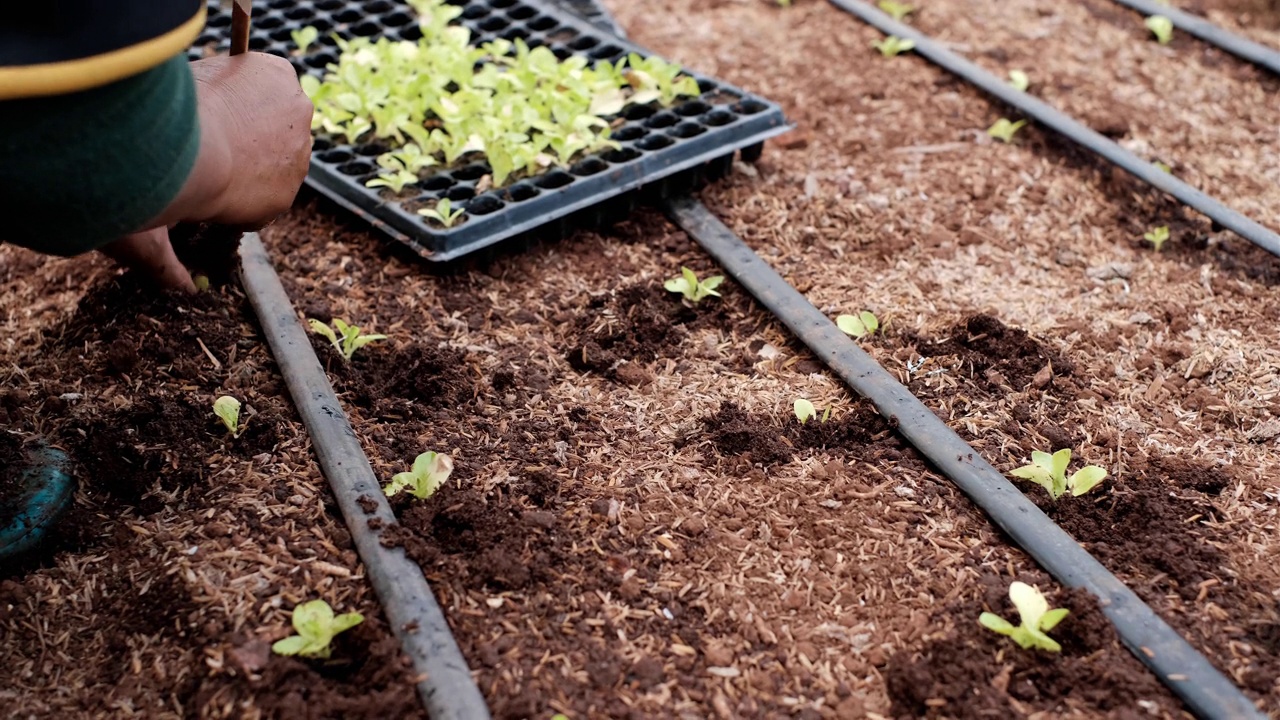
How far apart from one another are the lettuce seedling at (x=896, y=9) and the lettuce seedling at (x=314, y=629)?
11.4ft

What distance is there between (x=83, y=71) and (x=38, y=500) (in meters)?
1.00

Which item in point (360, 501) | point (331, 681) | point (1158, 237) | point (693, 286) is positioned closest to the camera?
point (331, 681)

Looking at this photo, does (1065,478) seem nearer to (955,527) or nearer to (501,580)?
(955,527)

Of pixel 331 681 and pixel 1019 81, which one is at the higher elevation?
pixel 1019 81

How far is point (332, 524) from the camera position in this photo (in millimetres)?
2168

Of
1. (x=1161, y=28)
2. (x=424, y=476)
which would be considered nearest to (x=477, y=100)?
(x=424, y=476)

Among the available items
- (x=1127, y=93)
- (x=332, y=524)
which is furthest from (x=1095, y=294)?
(x=332, y=524)

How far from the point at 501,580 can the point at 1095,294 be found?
186 centimetres

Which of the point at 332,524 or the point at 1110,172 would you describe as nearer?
the point at 332,524

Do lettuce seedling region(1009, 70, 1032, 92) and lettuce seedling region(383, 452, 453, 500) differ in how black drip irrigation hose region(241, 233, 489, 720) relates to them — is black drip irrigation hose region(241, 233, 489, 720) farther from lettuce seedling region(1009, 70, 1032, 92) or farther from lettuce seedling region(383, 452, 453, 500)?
lettuce seedling region(1009, 70, 1032, 92)

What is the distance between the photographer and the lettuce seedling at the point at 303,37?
3.69 metres

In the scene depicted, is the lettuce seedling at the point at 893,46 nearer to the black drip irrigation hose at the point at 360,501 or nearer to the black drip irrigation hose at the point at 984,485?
the black drip irrigation hose at the point at 984,485

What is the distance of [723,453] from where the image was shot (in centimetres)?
240

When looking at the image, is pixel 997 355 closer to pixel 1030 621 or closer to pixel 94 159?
pixel 1030 621
